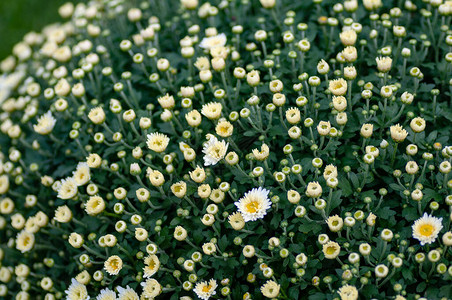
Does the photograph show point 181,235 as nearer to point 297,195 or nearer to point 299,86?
point 297,195

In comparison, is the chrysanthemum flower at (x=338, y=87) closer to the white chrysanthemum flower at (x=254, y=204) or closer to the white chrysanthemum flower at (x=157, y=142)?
the white chrysanthemum flower at (x=254, y=204)

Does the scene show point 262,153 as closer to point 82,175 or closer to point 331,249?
point 331,249

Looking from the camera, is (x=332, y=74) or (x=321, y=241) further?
(x=332, y=74)

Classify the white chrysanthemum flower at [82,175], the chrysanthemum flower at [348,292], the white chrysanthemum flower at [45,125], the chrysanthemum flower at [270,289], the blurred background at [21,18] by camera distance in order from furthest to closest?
the blurred background at [21,18], the white chrysanthemum flower at [45,125], the white chrysanthemum flower at [82,175], the chrysanthemum flower at [270,289], the chrysanthemum flower at [348,292]

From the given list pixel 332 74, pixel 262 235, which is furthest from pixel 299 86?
pixel 262 235

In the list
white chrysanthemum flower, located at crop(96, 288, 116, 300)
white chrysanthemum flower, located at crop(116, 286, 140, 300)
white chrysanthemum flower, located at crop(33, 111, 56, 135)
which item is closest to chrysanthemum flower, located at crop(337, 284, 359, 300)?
white chrysanthemum flower, located at crop(116, 286, 140, 300)

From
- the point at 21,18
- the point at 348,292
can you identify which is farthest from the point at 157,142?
the point at 21,18

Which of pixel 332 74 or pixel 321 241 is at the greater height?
pixel 332 74

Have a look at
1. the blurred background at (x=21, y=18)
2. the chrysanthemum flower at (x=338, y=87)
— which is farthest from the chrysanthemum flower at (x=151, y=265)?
the blurred background at (x=21, y=18)
